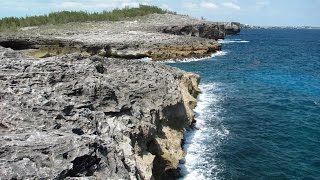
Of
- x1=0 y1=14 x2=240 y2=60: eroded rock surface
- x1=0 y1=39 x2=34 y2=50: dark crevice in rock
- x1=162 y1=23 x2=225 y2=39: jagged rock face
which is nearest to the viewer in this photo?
x1=0 y1=39 x2=34 y2=50: dark crevice in rock

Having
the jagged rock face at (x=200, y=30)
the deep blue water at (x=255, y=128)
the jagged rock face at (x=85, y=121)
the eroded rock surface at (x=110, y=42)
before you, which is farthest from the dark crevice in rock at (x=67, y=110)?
the jagged rock face at (x=200, y=30)

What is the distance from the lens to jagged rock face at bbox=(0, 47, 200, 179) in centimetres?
1299

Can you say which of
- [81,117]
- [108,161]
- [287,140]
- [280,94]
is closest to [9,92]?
[81,117]

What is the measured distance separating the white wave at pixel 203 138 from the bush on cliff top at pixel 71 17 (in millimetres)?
76575

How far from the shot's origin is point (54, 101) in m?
18.2

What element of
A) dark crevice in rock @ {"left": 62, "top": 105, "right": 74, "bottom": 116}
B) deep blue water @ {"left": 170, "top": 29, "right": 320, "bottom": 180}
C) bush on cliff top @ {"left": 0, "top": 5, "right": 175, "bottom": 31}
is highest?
bush on cliff top @ {"left": 0, "top": 5, "right": 175, "bottom": 31}

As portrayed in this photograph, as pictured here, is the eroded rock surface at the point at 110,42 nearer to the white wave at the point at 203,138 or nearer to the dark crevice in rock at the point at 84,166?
the white wave at the point at 203,138

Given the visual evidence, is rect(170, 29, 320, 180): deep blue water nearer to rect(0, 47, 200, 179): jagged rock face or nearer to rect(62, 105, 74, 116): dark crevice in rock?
rect(0, 47, 200, 179): jagged rock face

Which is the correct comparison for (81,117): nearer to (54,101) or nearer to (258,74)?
(54,101)

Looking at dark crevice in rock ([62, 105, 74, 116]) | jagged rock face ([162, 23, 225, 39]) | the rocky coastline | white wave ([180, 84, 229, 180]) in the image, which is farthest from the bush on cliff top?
dark crevice in rock ([62, 105, 74, 116])

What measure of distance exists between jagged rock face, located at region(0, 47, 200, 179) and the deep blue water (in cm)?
328

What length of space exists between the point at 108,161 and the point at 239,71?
205ft

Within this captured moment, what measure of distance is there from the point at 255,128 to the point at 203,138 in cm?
711

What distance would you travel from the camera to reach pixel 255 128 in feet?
130
